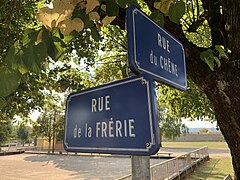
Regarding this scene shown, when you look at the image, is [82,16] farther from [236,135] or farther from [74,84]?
[74,84]

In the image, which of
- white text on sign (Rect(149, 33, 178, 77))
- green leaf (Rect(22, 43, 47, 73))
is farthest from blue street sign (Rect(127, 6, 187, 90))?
green leaf (Rect(22, 43, 47, 73))

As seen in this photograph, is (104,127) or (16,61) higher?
(16,61)

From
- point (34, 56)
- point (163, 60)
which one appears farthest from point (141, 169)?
point (34, 56)

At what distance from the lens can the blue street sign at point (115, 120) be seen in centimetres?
95

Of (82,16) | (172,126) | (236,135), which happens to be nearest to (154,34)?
(82,16)

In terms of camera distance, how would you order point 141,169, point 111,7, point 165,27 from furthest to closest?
point 165,27
point 111,7
point 141,169

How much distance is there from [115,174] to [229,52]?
11583 mm

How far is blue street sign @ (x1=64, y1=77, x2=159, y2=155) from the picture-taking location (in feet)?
3.11

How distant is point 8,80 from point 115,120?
50 centimetres

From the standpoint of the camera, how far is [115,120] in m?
1.06

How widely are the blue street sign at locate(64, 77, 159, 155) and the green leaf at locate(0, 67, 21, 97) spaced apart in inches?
16.4

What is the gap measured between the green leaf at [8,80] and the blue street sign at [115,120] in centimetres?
42

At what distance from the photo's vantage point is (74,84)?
19.5 ft

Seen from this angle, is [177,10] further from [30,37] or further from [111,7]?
[30,37]
